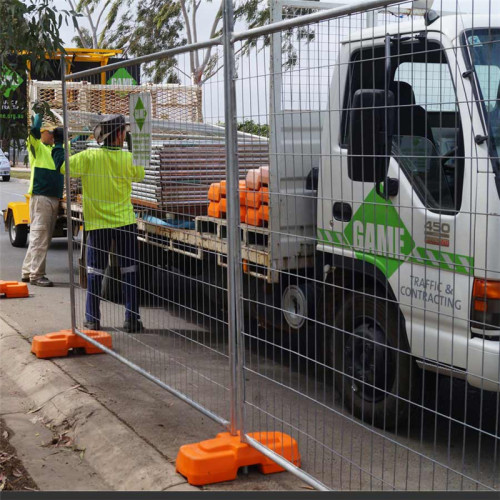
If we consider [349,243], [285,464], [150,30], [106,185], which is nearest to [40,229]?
[106,185]

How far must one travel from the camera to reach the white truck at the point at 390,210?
148 inches

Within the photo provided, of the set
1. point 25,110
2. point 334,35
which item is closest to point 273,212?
point 334,35

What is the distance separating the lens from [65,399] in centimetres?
573

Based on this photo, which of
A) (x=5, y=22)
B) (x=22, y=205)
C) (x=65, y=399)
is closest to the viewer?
(x=5, y=22)

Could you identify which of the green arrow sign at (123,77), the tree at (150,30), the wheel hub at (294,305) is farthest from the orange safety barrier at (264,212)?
the tree at (150,30)

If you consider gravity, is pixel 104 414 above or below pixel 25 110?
below

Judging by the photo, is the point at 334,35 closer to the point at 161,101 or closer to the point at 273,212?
the point at 273,212

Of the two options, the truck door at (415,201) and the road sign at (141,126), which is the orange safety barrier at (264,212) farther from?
the road sign at (141,126)

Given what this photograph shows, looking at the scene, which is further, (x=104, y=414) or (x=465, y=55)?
(x=104, y=414)

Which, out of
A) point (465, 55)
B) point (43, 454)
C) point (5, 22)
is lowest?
point (43, 454)

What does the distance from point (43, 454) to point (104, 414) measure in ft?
1.58

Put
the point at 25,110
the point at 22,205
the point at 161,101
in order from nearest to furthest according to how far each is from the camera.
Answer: the point at 25,110 → the point at 161,101 → the point at 22,205

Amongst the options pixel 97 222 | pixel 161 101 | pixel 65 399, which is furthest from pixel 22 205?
pixel 65 399

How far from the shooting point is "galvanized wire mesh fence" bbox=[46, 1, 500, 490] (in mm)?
3752
